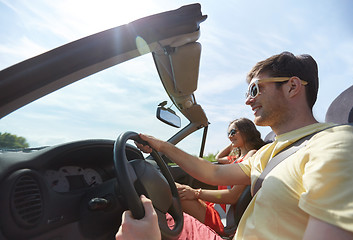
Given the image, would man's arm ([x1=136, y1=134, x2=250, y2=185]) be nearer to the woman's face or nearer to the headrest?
the headrest

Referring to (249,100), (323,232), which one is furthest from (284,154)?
(323,232)

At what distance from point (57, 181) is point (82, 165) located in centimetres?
21

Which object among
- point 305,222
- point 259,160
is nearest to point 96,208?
point 305,222

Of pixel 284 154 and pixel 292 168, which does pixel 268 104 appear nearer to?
pixel 284 154

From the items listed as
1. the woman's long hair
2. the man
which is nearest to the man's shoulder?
the man

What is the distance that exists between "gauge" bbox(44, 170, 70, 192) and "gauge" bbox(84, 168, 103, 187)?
13 cm

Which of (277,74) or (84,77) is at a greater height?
(84,77)

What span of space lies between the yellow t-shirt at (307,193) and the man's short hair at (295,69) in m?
0.55

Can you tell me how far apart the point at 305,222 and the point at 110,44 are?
100cm

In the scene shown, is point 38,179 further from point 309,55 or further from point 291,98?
point 309,55

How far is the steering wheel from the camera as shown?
101cm

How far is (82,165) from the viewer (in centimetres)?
148

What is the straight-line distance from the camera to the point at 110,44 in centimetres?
Answer: 95

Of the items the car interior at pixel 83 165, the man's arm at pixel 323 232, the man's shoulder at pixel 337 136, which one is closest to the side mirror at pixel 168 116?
the car interior at pixel 83 165
